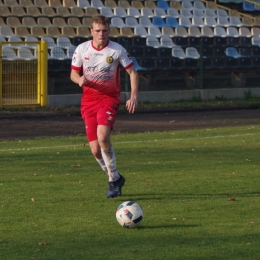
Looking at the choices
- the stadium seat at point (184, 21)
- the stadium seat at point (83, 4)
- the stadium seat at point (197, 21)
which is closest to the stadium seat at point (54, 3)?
the stadium seat at point (83, 4)

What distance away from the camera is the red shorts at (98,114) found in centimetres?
871

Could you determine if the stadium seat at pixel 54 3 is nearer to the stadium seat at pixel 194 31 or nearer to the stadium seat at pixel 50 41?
the stadium seat at pixel 50 41

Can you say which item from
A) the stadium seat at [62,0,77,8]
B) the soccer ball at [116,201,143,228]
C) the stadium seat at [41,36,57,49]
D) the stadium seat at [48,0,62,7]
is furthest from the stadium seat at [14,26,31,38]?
the soccer ball at [116,201,143,228]

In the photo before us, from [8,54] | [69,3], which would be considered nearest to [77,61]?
[8,54]

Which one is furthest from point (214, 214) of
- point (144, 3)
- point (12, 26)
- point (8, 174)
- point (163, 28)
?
point (144, 3)

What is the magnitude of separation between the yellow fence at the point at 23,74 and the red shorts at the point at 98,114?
44.5 feet

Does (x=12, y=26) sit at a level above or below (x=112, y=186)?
above

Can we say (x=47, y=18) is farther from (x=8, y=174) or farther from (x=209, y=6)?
(x=8, y=174)

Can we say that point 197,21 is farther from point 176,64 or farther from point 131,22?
point 176,64

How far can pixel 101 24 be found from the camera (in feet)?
27.6

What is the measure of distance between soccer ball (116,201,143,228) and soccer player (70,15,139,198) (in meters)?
1.73

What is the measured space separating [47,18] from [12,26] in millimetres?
1577

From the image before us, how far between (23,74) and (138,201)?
14.8 m

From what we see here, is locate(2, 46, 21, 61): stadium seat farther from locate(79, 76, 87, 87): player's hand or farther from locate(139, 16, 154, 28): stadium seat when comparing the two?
locate(79, 76, 87, 87): player's hand
